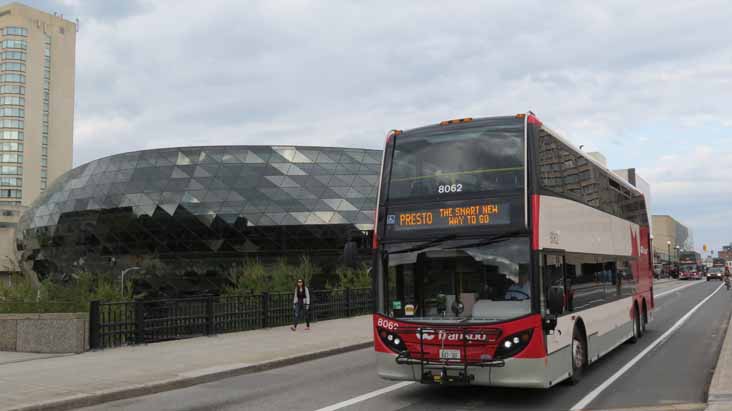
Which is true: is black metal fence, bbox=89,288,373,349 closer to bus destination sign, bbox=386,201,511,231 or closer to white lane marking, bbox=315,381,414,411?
white lane marking, bbox=315,381,414,411

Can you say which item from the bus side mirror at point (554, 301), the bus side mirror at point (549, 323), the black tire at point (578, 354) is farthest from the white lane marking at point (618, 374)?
the bus side mirror at point (554, 301)

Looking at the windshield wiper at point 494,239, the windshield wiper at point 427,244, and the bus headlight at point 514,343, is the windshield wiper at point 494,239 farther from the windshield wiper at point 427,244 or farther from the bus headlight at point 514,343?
the bus headlight at point 514,343

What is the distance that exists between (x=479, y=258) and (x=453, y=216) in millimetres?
663

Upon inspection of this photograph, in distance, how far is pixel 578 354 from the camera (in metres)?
9.99

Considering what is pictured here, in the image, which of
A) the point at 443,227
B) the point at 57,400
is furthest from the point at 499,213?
the point at 57,400

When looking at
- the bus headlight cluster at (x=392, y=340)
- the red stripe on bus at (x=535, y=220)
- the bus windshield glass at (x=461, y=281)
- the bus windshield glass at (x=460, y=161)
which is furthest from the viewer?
the bus windshield glass at (x=460, y=161)

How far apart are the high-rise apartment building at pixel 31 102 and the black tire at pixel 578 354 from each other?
145415 mm

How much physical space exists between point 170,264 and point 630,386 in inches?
1831

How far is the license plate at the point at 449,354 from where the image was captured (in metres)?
8.09

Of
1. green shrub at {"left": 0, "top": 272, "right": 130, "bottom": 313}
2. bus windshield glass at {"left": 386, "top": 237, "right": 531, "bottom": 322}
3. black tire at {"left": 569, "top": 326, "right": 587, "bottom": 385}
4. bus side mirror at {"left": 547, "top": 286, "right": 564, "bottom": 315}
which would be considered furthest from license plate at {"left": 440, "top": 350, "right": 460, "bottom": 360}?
green shrub at {"left": 0, "top": 272, "right": 130, "bottom": 313}

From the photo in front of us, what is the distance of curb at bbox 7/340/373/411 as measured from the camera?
8.79 m

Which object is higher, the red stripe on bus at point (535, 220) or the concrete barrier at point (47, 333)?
the red stripe on bus at point (535, 220)

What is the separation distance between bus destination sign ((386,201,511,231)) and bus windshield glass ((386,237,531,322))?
0.84ft

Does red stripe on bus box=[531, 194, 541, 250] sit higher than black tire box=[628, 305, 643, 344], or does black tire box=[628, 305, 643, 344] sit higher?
red stripe on bus box=[531, 194, 541, 250]
